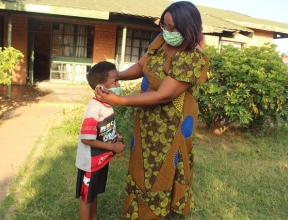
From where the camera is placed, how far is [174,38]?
6.23ft

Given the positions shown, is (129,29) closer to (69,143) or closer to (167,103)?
(69,143)

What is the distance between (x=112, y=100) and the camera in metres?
1.80

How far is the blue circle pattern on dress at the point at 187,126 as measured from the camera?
6.97 feet

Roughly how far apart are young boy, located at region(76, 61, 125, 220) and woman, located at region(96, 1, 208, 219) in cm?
20

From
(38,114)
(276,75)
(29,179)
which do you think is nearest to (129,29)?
(38,114)

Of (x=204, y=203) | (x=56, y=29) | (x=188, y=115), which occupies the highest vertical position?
(x=56, y=29)

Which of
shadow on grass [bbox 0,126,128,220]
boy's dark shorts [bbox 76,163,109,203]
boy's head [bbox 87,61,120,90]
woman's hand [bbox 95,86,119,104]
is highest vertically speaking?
boy's head [bbox 87,61,120,90]

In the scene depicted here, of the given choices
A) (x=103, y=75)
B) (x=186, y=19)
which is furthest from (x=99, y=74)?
(x=186, y=19)

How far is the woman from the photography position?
187 centimetres

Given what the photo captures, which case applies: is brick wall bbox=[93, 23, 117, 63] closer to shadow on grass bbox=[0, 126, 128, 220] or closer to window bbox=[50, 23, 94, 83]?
window bbox=[50, 23, 94, 83]

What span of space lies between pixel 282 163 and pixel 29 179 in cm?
354

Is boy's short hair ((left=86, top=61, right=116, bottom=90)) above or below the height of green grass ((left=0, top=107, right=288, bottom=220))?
Answer: above

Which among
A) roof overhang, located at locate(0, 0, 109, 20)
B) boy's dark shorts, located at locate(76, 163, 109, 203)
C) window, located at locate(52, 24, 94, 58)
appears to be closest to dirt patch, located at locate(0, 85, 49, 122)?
window, located at locate(52, 24, 94, 58)

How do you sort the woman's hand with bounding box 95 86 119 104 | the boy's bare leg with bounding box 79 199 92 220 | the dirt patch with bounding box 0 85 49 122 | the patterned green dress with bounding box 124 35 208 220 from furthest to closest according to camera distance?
1. the dirt patch with bounding box 0 85 49 122
2. the boy's bare leg with bounding box 79 199 92 220
3. the patterned green dress with bounding box 124 35 208 220
4. the woman's hand with bounding box 95 86 119 104
